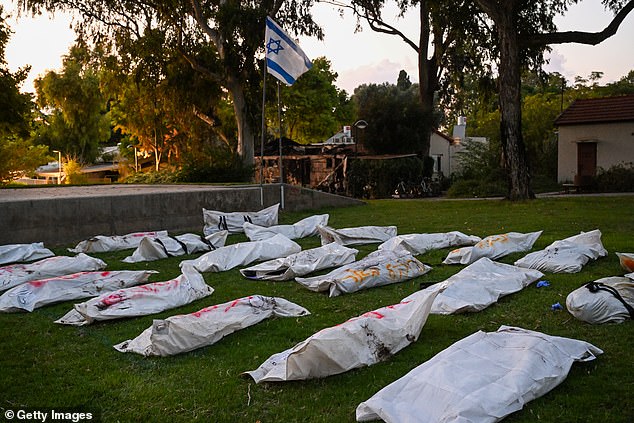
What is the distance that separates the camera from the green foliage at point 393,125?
3061 centimetres

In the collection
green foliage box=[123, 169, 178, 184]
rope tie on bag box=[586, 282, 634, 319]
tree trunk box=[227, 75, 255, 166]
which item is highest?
tree trunk box=[227, 75, 255, 166]

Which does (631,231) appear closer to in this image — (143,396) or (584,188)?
(143,396)

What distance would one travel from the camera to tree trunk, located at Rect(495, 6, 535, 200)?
56.9ft

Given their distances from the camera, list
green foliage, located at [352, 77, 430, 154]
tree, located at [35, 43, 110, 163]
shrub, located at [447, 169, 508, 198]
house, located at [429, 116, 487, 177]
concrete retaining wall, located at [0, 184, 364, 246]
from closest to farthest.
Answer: concrete retaining wall, located at [0, 184, 364, 246], shrub, located at [447, 169, 508, 198], green foliage, located at [352, 77, 430, 154], house, located at [429, 116, 487, 177], tree, located at [35, 43, 110, 163]

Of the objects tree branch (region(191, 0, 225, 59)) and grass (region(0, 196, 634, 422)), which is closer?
grass (region(0, 196, 634, 422))

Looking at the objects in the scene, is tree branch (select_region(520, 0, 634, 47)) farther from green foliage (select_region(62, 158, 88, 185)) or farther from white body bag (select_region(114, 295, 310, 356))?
green foliage (select_region(62, 158, 88, 185))

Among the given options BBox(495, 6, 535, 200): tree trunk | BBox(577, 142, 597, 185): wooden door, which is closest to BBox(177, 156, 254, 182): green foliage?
BBox(495, 6, 535, 200): tree trunk

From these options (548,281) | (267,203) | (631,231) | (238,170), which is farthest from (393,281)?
(238,170)

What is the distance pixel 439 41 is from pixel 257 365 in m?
26.2

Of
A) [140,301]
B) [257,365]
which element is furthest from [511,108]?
[257,365]

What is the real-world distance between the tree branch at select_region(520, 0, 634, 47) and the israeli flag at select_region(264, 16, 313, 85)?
7.65 m

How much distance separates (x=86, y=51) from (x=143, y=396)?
2631cm

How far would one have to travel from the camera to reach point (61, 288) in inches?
279

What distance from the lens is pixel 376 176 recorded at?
86.3ft
